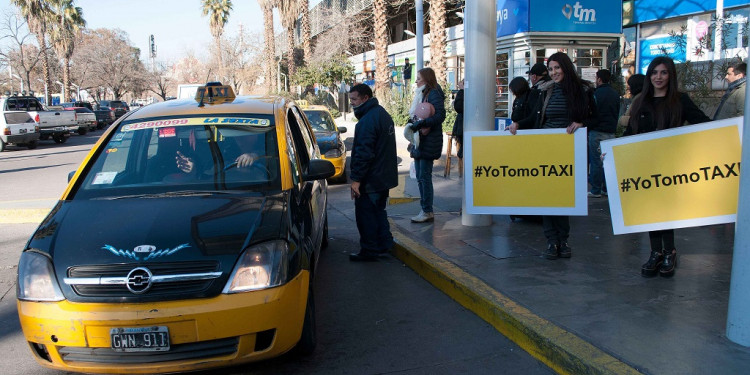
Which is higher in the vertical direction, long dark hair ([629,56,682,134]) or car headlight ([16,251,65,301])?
long dark hair ([629,56,682,134])

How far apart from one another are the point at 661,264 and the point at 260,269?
3.36 metres

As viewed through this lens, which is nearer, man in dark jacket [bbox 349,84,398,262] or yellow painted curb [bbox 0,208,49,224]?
man in dark jacket [bbox 349,84,398,262]

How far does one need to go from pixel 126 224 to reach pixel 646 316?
11.4ft

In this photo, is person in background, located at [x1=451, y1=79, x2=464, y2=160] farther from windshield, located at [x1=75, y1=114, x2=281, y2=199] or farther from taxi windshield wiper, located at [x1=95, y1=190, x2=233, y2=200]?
taxi windshield wiper, located at [x1=95, y1=190, x2=233, y2=200]

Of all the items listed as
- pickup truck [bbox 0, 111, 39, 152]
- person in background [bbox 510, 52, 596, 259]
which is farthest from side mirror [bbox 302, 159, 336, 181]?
pickup truck [bbox 0, 111, 39, 152]

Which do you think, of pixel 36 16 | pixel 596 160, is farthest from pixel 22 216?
pixel 36 16

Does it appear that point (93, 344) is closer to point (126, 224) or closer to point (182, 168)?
point (126, 224)

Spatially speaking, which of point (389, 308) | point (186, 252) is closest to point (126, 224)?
point (186, 252)

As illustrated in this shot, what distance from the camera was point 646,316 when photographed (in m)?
4.04

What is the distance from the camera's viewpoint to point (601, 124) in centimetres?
822

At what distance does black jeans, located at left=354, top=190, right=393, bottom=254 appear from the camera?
603cm

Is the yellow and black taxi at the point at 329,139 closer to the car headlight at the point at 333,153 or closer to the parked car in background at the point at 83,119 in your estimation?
the car headlight at the point at 333,153

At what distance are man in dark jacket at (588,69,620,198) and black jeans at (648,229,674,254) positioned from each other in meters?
3.37

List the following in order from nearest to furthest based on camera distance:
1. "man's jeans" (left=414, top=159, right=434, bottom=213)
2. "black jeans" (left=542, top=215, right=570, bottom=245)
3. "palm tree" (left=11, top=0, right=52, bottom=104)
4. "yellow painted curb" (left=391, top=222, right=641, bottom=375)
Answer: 1. "yellow painted curb" (left=391, top=222, right=641, bottom=375)
2. "black jeans" (left=542, top=215, right=570, bottom=245)
3. "man's jeans" (left=414, top=159, right=434, bottom=213)
4. "palm tree" (left=11, top=0, right=52, bottom=104)
